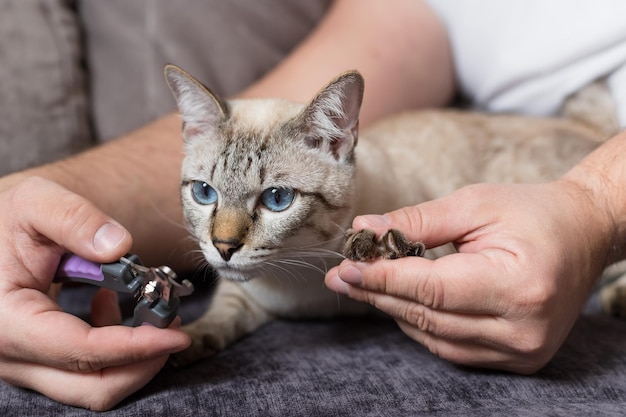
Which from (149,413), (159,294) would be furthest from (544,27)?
(149,413)

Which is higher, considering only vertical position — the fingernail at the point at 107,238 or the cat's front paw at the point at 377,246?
the cat's front paw at the point at 377,246

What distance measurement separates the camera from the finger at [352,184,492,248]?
4.21 feet

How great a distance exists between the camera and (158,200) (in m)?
1.94

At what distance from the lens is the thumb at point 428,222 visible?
1.28m

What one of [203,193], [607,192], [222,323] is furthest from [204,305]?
[607,192]

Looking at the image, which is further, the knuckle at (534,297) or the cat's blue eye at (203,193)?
the cat's blue eye at (203,193)

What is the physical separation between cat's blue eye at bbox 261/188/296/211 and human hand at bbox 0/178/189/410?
1.17 feet

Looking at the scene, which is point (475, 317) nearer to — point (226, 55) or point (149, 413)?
point (149, 413)

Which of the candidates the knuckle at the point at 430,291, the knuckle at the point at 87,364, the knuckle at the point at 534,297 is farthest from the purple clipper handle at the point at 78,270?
the knuckle at the point at 534,297

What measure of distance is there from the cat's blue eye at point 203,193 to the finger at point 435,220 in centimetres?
42

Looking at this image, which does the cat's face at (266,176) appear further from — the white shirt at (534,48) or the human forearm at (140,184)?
the white shirt at (534,48)

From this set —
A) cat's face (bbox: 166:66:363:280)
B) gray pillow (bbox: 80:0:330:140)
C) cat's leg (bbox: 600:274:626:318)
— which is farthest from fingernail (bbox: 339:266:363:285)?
gray pillow (bbox: 80:0:330:140)

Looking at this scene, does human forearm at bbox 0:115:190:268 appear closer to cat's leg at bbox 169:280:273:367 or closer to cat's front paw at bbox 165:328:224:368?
cat's leg at bbox 169:280:273:367

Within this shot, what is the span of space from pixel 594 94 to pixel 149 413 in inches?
67.0
